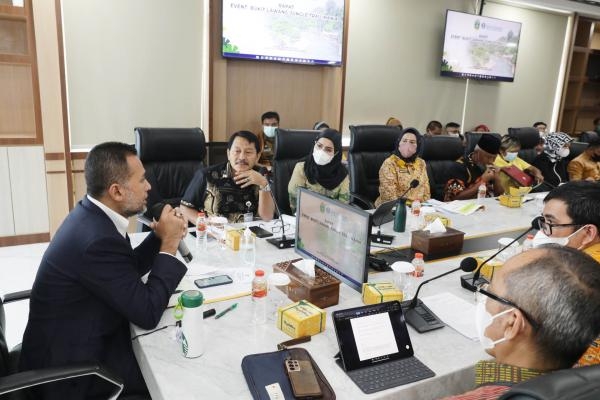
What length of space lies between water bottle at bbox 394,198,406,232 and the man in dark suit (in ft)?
4.57

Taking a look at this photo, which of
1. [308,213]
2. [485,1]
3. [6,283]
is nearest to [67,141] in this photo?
[6,283]

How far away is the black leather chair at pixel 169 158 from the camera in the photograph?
2854mm

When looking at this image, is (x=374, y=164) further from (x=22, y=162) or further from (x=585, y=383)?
(x=585, y=383)

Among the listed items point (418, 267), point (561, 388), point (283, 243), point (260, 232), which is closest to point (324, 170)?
point (260, 232)

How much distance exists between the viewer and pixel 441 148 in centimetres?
402

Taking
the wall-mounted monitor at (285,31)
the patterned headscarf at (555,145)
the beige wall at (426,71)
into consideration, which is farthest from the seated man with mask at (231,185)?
the patterned headscarf at (555,145)

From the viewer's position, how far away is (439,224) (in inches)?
87.4

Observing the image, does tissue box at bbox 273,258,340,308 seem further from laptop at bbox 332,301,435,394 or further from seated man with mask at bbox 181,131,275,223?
seated man with mask at bbox 181,131,275,223

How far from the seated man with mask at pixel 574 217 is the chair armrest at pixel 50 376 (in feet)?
4.88

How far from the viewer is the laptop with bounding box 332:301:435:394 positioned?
119 centimetres

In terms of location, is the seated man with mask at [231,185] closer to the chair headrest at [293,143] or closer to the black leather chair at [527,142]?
the chair headrest at [293,143]

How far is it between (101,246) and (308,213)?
780mm

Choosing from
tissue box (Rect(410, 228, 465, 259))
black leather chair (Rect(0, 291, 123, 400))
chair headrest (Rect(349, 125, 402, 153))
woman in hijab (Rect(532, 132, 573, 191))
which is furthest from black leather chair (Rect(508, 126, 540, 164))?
black leather chair (Rect(0, 291, 123, 400))

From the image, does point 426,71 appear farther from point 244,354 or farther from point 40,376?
point 40,376
